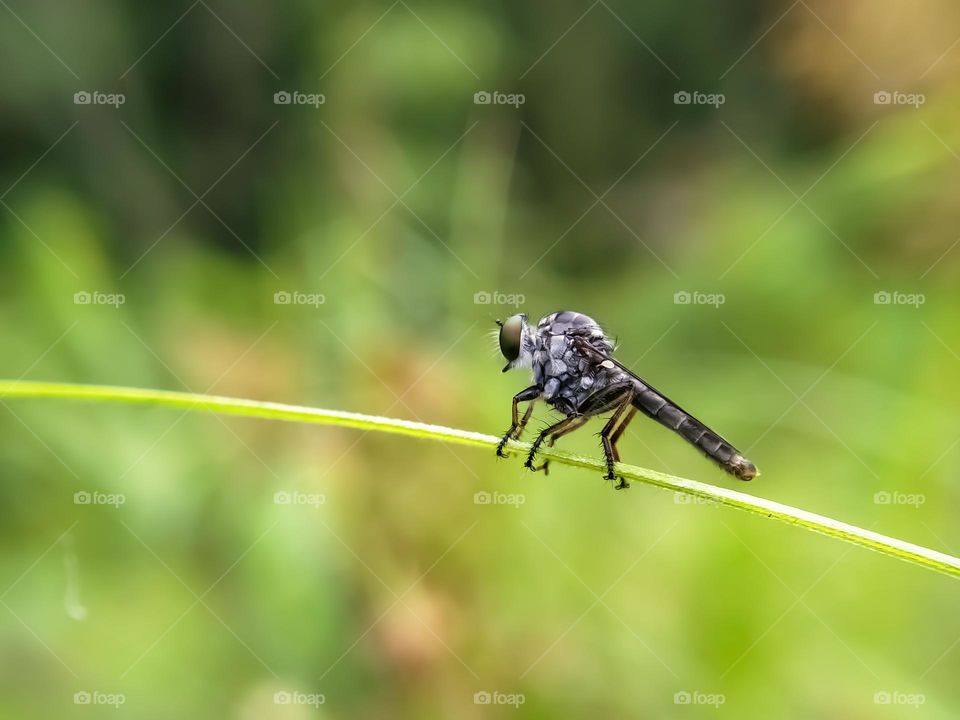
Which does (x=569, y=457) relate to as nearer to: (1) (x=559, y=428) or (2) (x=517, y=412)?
(1) (x=559, y=428)

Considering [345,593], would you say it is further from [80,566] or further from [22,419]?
[22,419]

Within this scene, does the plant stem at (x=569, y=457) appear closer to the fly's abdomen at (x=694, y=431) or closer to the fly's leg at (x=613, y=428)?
the fly's leg at (x=613, y=428)

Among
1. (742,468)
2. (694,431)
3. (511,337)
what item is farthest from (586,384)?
(742,468)

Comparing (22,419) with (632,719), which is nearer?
(632,719)

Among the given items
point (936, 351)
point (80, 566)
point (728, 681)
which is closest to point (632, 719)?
point (728, 681)

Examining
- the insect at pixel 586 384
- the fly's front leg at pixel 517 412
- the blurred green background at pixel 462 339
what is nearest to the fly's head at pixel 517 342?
the insect at pixel 586 384
